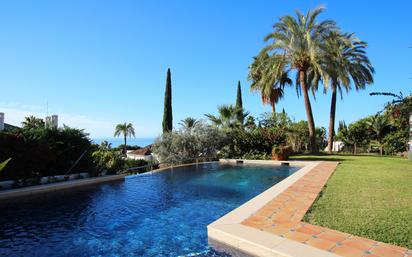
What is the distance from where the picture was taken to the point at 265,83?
2236 cm

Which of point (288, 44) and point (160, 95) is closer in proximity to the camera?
point (288, 44)

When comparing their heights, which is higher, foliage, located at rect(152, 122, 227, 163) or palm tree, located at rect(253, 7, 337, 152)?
palm tree, located at rect(253, 7, 337, 152)

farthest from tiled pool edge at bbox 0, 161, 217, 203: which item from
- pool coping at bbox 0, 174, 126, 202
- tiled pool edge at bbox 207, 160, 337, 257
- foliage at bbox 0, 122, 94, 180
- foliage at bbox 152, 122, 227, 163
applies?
tiled pool edge at bbox 207, 160, 337, 257

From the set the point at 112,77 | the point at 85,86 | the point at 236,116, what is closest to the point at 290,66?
the point at 236,116

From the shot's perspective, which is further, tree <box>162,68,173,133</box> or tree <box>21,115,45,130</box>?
tree <box>162,68,173,133</box>

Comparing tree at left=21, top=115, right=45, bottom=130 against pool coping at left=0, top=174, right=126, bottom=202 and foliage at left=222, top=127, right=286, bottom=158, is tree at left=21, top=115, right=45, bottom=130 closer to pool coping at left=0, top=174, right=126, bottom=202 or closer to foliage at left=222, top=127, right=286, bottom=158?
pool coping at left=0, top=174, right=126, bottom=202

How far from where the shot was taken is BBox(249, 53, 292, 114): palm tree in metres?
22.2

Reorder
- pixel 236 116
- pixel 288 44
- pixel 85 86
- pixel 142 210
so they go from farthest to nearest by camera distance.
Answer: pixel 236 116 < pixel 288 44 < pixel 85 86 < pixel 142 210

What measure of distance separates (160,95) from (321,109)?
1689 centimetres

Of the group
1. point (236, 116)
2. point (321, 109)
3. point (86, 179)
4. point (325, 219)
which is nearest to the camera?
point (325, 219)

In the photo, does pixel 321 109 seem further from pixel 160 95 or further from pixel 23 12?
pixel 23 12

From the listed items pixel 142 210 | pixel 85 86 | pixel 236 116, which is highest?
pixel 85 86

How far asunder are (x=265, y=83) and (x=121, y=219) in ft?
60.3

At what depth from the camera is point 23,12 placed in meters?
9.99
